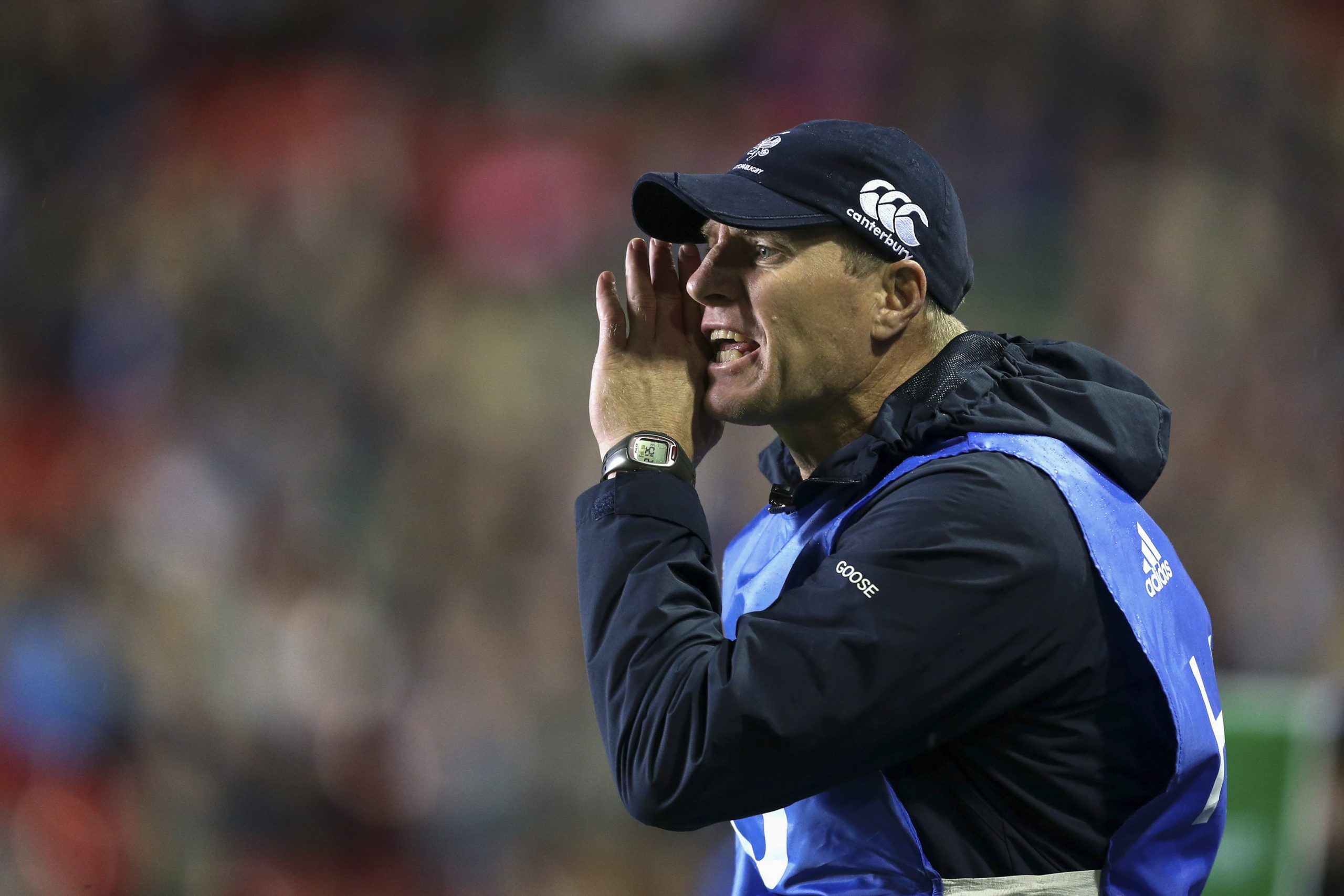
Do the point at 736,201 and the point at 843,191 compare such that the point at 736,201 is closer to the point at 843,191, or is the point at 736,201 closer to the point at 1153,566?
the point at 843,191

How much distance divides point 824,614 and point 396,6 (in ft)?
17.8

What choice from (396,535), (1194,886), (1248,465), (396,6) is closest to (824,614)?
(1194,886)

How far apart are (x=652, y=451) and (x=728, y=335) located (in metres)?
0.27

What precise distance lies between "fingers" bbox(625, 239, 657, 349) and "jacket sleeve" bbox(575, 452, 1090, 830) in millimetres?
519

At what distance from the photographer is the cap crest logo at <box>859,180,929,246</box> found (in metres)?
1.87

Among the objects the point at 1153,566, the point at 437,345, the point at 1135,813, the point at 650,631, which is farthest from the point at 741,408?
the point at 437,345

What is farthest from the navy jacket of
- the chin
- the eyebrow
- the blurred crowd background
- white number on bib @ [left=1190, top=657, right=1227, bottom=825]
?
the blurred crowd background

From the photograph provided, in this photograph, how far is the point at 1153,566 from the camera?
173 cm

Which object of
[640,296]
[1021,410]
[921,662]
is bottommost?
[921,662]

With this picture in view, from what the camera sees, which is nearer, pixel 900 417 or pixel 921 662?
pixel 921 662

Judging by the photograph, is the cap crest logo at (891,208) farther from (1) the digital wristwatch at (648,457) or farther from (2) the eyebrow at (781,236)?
(1) the digital wristwatch at (648,457)

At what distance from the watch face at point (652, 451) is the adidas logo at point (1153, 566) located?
0.64 meters

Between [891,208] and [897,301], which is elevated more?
[891,208]

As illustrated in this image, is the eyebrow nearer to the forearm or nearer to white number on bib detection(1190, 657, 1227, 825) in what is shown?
the forearm
